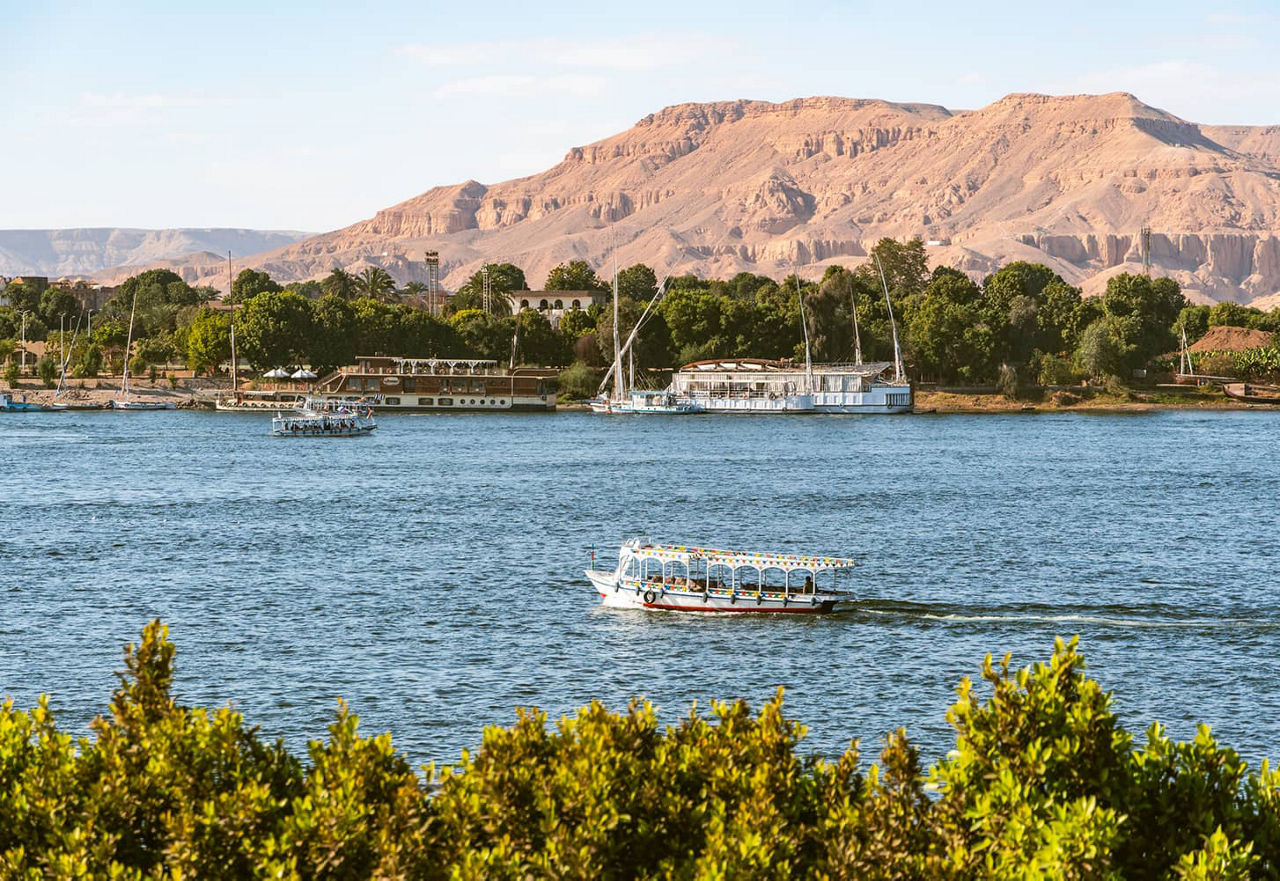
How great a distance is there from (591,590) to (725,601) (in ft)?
28.7

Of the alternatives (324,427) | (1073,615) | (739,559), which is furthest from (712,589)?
(324,427)

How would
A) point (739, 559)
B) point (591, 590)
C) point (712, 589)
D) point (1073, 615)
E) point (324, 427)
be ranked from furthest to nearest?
point (324, 427) → point (591, 590) → point (739, 559) → point (1073, 615) → point (712, 589)

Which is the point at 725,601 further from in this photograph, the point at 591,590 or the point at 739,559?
the point at 591,590

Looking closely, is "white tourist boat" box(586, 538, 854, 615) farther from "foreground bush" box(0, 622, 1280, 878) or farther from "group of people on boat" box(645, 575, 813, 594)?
"foreground bush" box(0, 622, 1280, 878)

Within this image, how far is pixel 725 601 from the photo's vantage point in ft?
195

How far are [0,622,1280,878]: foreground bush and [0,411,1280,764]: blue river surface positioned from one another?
59.8 ft

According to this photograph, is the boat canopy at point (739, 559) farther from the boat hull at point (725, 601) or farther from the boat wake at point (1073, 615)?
the boat wake at point (1073, 615)

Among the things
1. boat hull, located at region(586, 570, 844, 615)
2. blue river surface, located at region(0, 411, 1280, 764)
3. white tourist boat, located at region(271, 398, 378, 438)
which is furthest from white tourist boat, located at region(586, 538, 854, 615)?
white tourist boat, located at region(271, 398, 378, 438)

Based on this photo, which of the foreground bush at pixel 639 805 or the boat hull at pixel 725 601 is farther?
the boat hull at pixel 725 601

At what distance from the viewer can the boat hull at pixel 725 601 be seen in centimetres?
5934

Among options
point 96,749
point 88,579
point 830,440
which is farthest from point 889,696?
point 830,440

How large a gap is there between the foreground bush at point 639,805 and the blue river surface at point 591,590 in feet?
59.8

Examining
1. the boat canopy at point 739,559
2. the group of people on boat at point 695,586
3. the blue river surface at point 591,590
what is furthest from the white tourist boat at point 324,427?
the group of people on boat at point 695,586

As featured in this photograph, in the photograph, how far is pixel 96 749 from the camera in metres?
23.2
